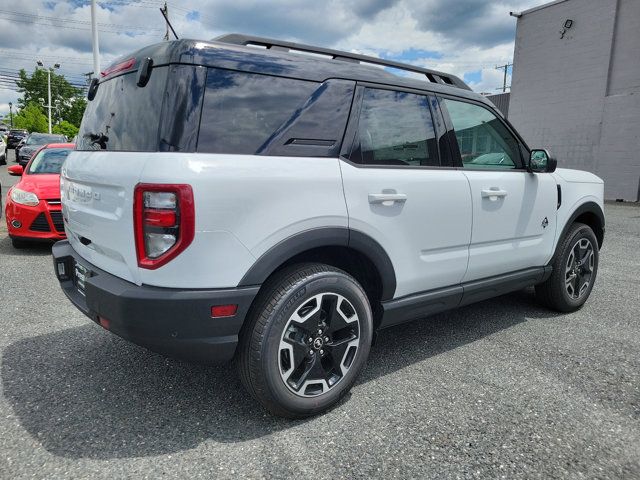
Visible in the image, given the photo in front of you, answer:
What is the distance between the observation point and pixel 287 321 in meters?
2.39

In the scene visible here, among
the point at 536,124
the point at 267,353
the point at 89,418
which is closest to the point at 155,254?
the point at 267,353

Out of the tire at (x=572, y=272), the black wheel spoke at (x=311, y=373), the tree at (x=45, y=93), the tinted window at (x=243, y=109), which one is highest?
the tree at (x=45, y=93)

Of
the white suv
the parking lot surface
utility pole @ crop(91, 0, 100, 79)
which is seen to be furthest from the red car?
utility pole @ crop(91, 0, 100, 79)

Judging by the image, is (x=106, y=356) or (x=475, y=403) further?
(x=106, y=356)

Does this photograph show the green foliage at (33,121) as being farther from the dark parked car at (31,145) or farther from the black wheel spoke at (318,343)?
the black wheel spoke at (318,343)

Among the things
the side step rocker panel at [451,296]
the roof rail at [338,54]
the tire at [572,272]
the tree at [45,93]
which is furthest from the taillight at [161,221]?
the tree at [45,93]

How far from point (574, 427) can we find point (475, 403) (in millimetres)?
502

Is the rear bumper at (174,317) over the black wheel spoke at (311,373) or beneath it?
over

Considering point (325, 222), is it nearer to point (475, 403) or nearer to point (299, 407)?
point (299, 407)

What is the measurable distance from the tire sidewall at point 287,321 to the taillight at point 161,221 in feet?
1.89

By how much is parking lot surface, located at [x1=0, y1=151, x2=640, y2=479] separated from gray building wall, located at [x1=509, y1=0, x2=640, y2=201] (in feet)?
51.2

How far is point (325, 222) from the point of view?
8.13 feet

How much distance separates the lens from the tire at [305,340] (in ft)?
7.70

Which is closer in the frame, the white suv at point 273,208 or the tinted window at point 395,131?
the white suv at point 273,208
